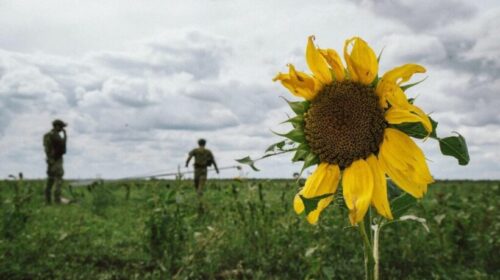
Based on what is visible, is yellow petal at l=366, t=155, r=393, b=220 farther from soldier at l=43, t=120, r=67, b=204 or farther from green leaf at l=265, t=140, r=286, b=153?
soldier at l=43, t=120, r=67, b=204

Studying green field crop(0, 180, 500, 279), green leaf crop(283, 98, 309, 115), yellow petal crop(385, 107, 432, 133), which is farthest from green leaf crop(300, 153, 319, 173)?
green field crop(0, 180, 500, 279)

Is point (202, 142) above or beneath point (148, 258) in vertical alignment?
above

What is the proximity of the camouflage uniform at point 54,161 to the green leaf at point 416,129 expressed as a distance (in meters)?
11.6

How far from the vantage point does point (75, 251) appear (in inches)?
197

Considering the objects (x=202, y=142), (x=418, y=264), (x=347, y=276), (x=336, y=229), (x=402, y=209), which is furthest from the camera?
(x=202, y=142)

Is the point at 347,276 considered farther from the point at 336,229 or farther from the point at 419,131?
the point at 419,131

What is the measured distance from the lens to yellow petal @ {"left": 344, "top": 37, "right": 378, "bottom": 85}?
1.36 m

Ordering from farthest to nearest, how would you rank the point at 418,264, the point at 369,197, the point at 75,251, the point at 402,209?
the point at 75,251
the point at 418,264
the point at 402,209
the point at 369,197

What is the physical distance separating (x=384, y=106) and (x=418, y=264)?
3.41 m

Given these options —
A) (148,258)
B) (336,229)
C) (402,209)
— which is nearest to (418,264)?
(336,229)

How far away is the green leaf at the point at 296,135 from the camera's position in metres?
1.49

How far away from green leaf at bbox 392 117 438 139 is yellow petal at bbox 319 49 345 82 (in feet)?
0.82

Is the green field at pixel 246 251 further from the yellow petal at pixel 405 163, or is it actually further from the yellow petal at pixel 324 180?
the yellow petal at pixel 405 163

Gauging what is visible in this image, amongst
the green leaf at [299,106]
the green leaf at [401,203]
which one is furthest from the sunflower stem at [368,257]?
the green leaf at [299,106]
